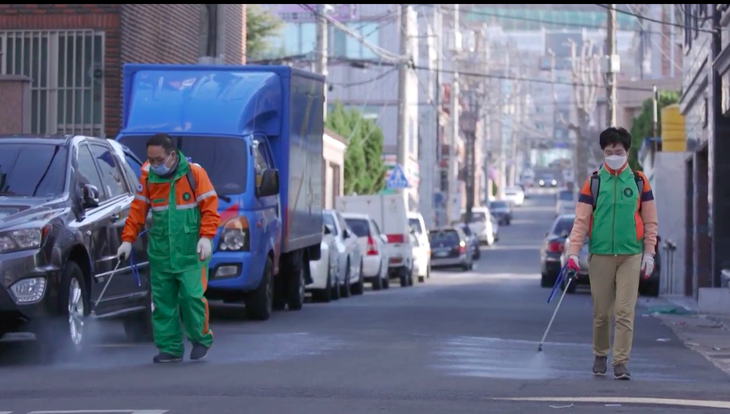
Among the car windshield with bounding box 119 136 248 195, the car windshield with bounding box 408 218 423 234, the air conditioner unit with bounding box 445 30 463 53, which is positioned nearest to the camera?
the car windshield with bounding box 119 136 248 195

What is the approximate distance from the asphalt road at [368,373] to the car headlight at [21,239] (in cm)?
93

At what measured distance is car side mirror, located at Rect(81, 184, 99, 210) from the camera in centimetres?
1160

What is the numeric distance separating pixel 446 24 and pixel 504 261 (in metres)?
42.6

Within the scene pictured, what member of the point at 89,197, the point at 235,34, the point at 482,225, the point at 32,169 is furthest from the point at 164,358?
the point at 482,225

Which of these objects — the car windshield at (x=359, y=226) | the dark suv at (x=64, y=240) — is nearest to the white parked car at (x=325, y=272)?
the car windshield at (x=359, y=226)

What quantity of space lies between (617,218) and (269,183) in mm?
6482

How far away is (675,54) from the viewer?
219 ft

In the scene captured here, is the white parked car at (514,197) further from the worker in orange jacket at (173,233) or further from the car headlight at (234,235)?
the worker in orange jacket at (173,233)

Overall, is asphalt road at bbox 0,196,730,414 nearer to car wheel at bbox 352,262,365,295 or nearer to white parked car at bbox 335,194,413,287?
car wheel at bbox 352,262,365,295

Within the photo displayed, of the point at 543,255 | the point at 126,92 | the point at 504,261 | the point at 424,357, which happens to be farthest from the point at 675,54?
the point at 424,357

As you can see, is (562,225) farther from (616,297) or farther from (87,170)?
(616,297)

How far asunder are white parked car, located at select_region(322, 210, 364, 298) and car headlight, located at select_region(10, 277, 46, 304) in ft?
43.4

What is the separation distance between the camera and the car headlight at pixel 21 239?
34.9ft

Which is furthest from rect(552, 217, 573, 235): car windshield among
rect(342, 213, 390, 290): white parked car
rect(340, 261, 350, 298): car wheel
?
rect(340, 261, 350, 298): car wheel
